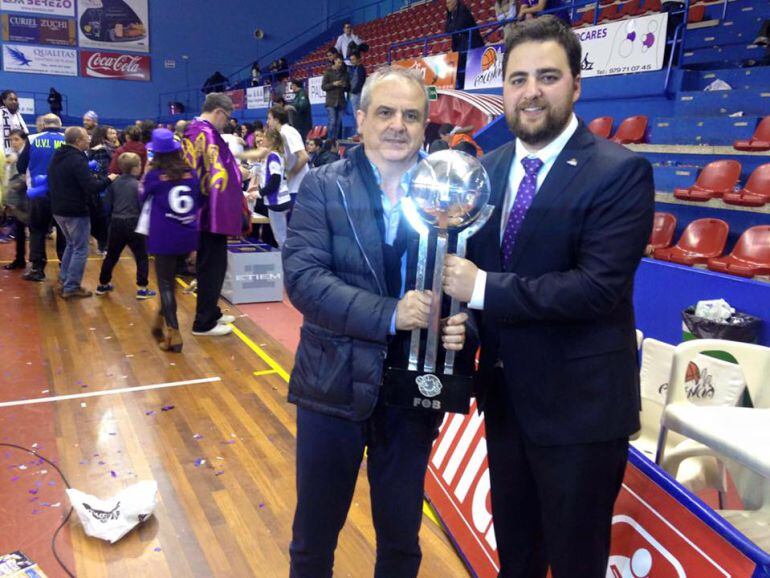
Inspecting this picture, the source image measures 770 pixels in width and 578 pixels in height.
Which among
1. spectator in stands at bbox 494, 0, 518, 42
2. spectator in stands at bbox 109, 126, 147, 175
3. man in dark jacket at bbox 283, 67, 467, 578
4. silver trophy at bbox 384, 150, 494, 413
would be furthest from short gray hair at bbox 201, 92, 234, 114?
spectator in stands at bbox 494, 0, 518, 42

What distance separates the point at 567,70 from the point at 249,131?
37.3ft

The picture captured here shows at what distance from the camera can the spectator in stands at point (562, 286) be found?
136 centimetres

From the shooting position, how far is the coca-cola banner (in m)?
19.2

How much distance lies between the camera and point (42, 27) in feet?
60.4

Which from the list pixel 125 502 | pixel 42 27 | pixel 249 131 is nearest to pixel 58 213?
pixel 125 502

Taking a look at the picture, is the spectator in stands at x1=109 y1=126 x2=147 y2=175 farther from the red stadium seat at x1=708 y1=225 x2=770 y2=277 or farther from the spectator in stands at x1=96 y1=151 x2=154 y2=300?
the red stadium seat at x1=708 y1=225 x2=770 y2=277

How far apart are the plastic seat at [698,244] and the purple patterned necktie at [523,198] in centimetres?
429

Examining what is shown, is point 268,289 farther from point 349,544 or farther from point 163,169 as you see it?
point 349,544

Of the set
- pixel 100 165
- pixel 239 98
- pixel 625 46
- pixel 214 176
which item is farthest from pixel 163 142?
pixel 239 98

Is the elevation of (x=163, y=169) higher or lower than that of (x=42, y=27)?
lower

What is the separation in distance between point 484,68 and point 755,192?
4.64 metres

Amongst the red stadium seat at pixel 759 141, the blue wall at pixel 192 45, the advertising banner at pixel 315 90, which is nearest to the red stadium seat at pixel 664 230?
the red stadium seat at pixel 759 141

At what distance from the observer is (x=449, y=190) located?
1397 millimetres

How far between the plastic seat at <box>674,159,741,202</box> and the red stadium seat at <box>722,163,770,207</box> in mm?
151
